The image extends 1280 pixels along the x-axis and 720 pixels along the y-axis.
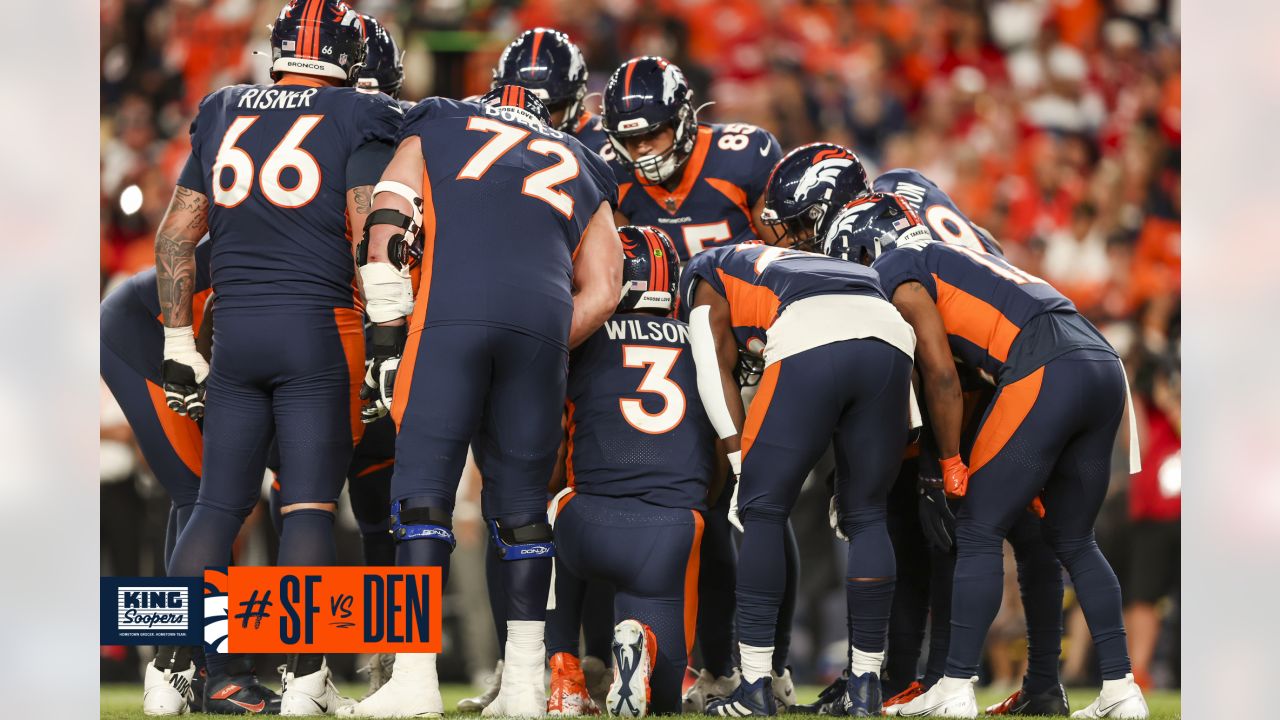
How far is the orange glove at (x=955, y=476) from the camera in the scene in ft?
13.2

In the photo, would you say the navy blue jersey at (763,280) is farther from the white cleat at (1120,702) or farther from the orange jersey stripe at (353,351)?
the white cleat at (1120,702)

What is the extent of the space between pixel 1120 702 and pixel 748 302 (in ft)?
5.37

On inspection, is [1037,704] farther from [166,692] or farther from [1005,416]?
[166,692]

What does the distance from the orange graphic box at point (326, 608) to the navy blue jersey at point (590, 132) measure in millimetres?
2302

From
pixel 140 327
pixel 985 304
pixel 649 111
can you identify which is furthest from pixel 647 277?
pixel 140 327

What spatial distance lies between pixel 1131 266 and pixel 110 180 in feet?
15.1

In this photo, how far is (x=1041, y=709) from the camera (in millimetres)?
4258

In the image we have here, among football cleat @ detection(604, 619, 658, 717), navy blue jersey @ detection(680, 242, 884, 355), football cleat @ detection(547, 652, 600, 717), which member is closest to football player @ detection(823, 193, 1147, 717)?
navy blue jersey @ detection(680, 242, 884, 355)

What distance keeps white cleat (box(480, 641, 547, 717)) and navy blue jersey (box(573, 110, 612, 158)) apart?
2381 mm

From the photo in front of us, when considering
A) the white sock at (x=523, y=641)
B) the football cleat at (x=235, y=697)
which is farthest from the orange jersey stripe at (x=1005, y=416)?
the football cleat at (x=235, y=697)

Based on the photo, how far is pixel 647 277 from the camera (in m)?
4.41

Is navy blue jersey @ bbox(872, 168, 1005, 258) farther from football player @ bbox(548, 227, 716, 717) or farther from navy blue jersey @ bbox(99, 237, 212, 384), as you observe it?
navy blue jersey @ bbox(99, 237, 212, 384)

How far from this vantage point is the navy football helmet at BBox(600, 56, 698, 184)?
498cm
